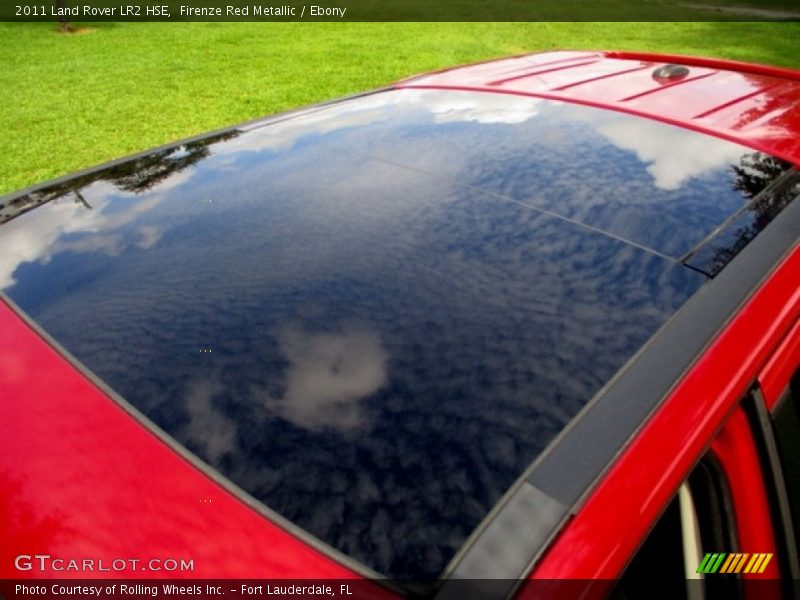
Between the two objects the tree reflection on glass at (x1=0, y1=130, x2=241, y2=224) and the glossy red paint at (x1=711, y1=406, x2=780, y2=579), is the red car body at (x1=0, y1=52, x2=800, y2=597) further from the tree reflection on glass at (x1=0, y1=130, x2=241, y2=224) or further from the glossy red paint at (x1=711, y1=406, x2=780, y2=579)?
the tree reflection on glass at (x1=0, y1=130, x2=241, y2=224)

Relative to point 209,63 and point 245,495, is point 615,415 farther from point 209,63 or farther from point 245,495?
point 209,63

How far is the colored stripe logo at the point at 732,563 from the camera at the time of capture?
0.99 m

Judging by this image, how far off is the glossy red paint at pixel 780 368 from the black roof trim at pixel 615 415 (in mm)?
120

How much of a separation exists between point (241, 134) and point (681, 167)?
4.36ft

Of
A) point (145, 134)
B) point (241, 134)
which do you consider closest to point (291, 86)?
point (145, 134)

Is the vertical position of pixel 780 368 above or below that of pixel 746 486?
above

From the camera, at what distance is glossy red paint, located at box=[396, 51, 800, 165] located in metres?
1.73

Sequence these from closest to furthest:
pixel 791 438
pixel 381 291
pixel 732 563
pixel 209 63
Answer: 1. pixel 732 563
2. pixel 381 291
3. pixel 791 438
4. pixel 209 63

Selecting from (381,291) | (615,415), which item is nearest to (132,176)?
(381,291)

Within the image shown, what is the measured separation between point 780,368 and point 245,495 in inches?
39.4

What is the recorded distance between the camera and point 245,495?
81cm

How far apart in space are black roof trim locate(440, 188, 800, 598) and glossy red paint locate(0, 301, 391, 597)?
6.9 inches

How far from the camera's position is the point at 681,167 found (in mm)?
1520

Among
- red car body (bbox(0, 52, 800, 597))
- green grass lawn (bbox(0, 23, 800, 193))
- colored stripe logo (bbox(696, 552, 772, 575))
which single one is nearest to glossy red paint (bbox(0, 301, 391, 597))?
red car body (bbox(0, 52, 800, 597))
